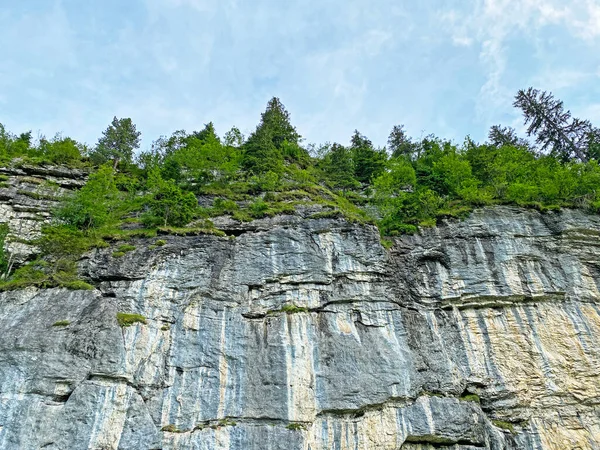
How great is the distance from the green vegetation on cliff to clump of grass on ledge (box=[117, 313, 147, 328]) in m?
3.53

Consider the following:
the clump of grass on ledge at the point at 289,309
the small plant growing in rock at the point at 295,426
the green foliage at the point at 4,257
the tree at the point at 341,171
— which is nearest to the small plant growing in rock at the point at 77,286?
the green foliage at the point at 4,257

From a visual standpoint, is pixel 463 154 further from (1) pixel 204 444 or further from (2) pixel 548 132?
(1) pixel 204 444

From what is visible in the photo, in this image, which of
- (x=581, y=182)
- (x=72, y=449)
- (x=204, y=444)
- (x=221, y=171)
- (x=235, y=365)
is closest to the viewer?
(x=72, y=449)

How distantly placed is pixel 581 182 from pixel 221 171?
25.2 metres

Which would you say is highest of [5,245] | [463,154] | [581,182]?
[463,154]

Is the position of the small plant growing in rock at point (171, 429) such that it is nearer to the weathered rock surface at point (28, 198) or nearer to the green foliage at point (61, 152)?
the weathered rock surface at point (28, 198)

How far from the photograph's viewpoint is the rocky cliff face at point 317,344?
1691cm

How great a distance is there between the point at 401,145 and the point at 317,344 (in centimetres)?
3350

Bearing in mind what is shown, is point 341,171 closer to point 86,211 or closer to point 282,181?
point 282,181

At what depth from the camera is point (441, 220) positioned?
2588 cm

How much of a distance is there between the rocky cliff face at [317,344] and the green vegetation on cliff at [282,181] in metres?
2.01

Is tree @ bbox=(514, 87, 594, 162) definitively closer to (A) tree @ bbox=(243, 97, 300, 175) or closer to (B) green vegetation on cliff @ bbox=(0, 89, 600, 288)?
(B) green vegetation on cliff @ bbox=(0, 89, 600, 288)

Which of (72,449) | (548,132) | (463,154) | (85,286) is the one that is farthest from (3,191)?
(548,132)

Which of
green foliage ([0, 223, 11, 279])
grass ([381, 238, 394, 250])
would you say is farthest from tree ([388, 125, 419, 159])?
green foliage ([0, 223, 11, 279])
